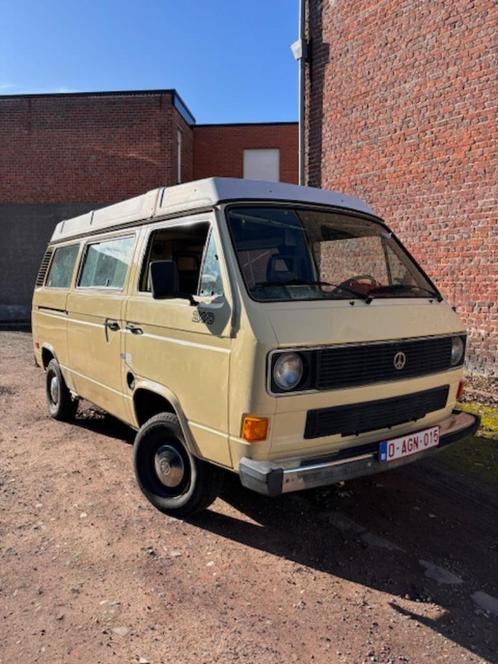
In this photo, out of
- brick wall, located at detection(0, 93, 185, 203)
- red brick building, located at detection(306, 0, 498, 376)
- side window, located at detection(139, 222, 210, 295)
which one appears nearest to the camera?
side window, located at detection(139, 222, 210, 295)

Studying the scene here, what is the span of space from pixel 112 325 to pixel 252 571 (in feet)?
7.71

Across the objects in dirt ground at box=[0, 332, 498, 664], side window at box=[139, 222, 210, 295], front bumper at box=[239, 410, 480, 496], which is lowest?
dirt ground at box=[0, 332, 498, 664]

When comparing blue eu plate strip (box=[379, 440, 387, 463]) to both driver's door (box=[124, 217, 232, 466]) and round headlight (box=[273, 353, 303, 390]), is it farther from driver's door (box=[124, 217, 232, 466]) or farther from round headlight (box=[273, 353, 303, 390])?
driver's door (box=[124, 217, 232, 466])

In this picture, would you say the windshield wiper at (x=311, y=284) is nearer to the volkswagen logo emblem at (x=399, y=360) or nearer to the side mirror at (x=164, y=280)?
the volkswagen logo emblem at (x=399, y=360)

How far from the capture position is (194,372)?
3.49m

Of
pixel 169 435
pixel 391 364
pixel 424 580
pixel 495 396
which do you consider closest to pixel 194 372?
pixel 169 435

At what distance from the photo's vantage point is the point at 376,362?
11.1ft

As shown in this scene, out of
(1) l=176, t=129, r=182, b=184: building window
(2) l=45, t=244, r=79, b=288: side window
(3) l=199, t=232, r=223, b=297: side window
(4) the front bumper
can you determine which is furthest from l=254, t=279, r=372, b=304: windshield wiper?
(1) l=176, t=129, r=182, b=184: building window

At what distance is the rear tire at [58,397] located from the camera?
6.22 meters

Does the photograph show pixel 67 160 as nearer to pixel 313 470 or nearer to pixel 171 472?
pixel 171 472

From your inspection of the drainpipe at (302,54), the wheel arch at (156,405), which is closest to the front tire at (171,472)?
the wheel arch at (156,405)

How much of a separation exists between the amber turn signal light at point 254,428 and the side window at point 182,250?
106 centimetres

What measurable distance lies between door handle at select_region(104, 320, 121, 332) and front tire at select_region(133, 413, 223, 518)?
37.2 inches

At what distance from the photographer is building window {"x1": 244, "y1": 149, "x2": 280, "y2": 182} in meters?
20.2
